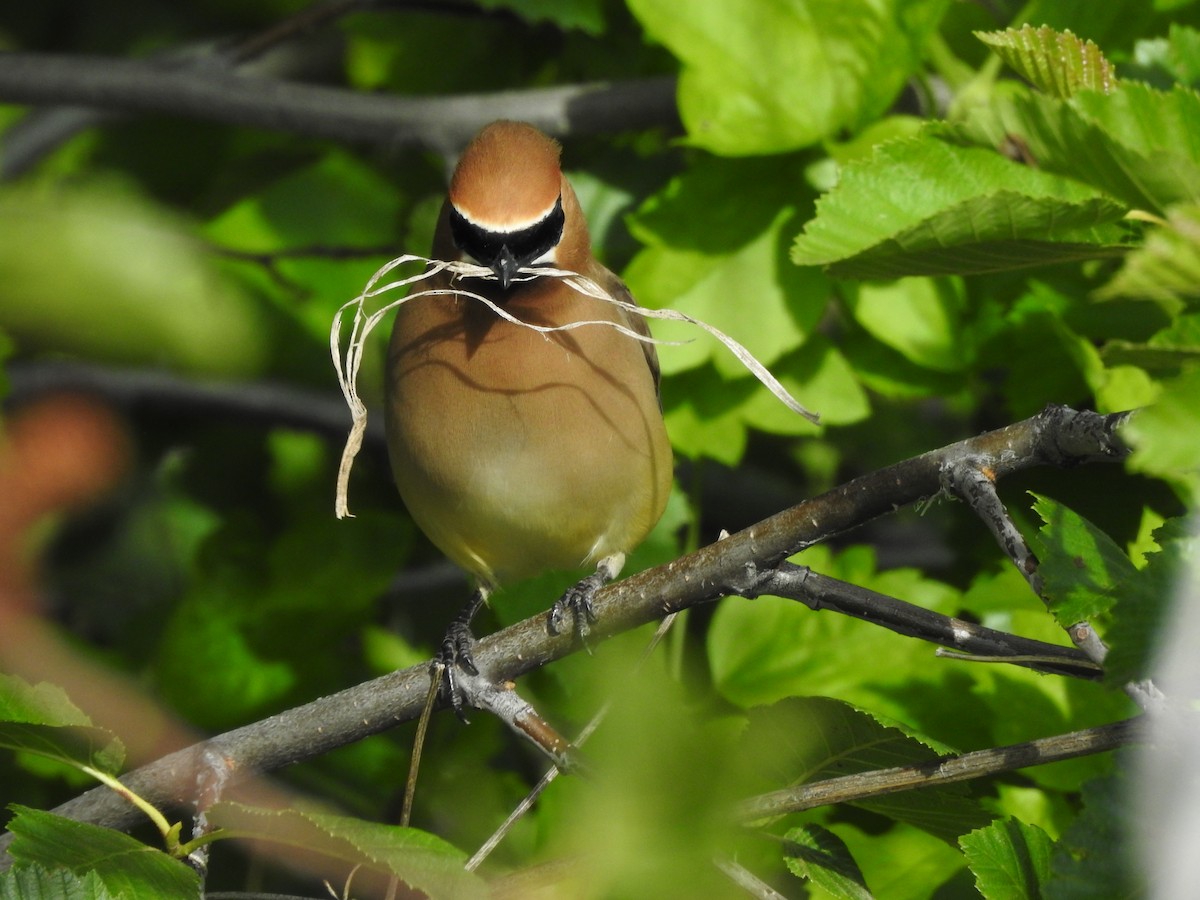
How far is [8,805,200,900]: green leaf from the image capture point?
5.58 ft

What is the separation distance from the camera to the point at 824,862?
5.97 feet

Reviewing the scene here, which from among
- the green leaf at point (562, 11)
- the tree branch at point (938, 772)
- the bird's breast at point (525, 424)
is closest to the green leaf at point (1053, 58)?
the tree branch at point (938, 772)

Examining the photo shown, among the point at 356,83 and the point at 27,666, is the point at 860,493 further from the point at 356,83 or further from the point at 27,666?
the point at 356,83

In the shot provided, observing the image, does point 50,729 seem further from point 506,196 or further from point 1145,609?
point 1145,609

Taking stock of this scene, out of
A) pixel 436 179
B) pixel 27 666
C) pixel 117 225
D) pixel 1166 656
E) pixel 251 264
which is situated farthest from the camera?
pixel 436 179

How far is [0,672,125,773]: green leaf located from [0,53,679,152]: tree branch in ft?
6.00

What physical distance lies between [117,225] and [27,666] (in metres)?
1.04

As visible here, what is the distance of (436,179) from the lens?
3777 mm

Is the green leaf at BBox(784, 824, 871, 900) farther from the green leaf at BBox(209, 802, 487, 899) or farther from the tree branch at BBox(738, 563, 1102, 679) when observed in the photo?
the green leaf at BBox(209, 802, 487, 899)

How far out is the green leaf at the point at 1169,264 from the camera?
128 centimetres

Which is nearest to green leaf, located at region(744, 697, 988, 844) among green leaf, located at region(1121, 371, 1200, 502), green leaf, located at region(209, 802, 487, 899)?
green leaf, located at region(209, 802, 487, 899)

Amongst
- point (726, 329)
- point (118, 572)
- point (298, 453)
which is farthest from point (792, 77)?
point (118, 572)

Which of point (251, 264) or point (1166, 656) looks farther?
point (251, 264)

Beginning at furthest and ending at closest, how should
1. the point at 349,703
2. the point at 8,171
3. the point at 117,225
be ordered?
1. the point at 8,171
2. the point at 117,225
3. the point at 349,703
